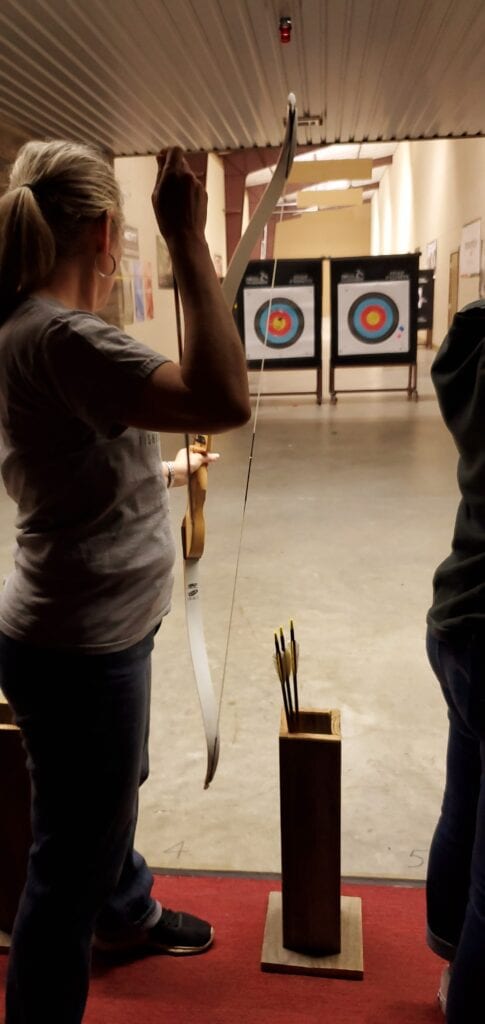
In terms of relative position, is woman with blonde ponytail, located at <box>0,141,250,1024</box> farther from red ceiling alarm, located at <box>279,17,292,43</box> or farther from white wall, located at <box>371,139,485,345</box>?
white wall, located at <box>371,139,485,345</box>

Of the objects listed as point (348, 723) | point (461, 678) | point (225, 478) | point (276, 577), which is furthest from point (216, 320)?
point (225, 478)

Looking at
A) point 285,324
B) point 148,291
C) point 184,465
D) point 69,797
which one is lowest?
point 69,797

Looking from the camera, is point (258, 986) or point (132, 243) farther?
point (132, 243)

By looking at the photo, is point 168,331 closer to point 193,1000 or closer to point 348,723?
point 348,723

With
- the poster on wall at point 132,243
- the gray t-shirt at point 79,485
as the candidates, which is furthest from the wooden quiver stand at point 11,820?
the poster on wall at point 132,243

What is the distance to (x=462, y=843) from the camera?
0.91m

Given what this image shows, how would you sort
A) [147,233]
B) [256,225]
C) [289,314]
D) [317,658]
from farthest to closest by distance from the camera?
[147,233] → [289,314] → [317,658] → [256,225]

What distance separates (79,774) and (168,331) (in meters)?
8.28

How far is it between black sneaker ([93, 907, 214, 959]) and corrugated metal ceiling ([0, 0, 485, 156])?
124 inches

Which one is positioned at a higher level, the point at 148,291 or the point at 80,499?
the point at 148,291

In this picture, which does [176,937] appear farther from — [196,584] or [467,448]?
[467,448]

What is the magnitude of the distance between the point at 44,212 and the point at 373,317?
5.60 metres

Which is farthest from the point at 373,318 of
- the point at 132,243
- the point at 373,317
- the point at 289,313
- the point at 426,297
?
the point at 426,297

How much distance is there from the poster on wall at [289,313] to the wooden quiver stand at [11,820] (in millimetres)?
5121
